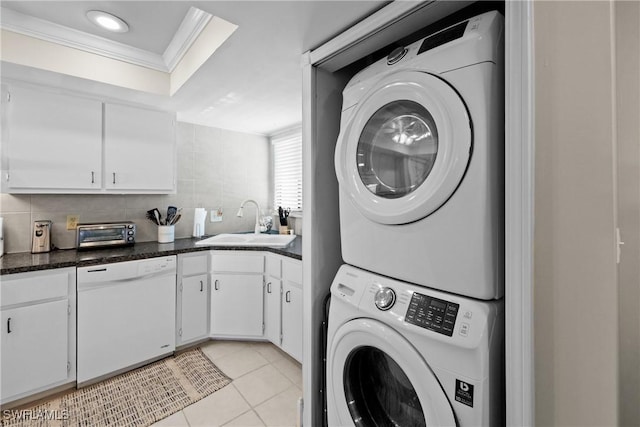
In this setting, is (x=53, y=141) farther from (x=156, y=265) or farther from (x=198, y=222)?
(x=198, y=222)

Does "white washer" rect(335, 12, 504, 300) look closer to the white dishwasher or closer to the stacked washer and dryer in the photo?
the stacked washer and dryer

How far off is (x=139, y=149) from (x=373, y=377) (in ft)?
8.55

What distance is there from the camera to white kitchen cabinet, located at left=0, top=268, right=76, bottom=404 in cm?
175

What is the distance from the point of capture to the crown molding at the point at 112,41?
1688 millimetres

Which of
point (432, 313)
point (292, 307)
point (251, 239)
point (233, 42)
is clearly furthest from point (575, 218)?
point (251, 239)

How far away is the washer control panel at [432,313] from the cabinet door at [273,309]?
5.11ft

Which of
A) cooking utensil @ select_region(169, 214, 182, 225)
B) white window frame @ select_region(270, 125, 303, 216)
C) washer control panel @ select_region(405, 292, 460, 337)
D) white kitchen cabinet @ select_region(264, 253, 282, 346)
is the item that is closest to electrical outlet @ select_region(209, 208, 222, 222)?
cooking utensil @ select_region(169, 214, 182, 225)

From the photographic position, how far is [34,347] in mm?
1824

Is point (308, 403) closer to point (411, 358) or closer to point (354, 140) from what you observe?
point (411, 358)

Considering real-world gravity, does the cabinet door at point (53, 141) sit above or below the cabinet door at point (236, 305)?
above

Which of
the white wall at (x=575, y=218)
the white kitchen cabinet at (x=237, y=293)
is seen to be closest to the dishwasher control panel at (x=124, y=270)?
the white kitchen cabinet at (x=237, y=293)

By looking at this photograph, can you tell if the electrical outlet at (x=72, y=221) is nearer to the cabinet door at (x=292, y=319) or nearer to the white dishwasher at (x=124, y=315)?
the white dishwasher at (x=124, y=315)

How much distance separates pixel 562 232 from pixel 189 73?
7.35 ft

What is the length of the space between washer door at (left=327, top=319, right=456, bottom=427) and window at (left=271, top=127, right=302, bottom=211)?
6.90ft
